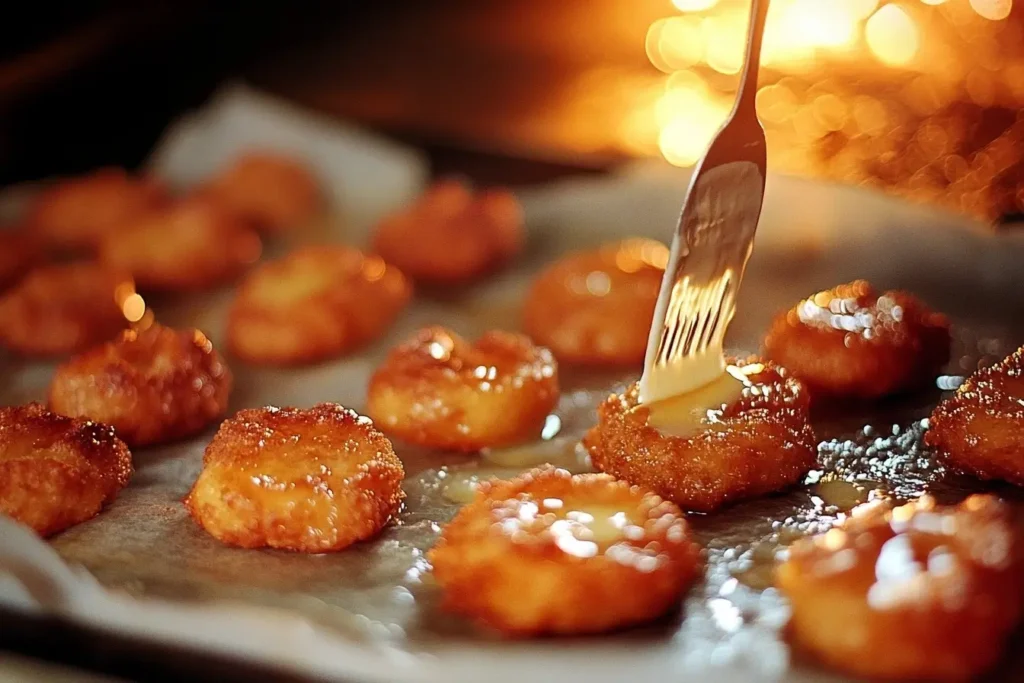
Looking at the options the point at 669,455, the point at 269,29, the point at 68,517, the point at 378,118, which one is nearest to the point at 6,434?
the point at 68,517

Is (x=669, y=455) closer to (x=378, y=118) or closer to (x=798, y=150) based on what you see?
(x=798, y=150)

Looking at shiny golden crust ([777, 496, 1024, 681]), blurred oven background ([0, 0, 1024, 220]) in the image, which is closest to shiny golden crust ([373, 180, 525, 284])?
blurred oven background ([0, 0, 1024, 220])

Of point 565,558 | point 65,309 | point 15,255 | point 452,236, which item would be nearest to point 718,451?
point 565,558

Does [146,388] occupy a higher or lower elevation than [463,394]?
lower

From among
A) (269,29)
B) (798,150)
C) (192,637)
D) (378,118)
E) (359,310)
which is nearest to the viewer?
(192,637)

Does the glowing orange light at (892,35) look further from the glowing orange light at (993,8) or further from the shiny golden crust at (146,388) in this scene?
the shiny golden crust at (146,388)

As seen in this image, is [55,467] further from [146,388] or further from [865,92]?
[865,92]

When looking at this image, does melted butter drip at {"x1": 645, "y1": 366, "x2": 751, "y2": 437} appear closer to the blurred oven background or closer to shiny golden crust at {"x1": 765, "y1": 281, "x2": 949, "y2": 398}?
shiny golden crust at {"x1": 765, "y1": 281, "x2": 949, "y2": 398}

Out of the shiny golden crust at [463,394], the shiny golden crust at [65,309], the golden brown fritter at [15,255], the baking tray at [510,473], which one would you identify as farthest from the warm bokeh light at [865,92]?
the golden brown fritter at [15,255]
